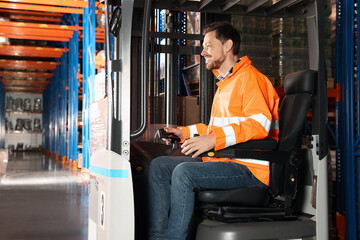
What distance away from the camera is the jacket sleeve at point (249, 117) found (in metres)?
2.38

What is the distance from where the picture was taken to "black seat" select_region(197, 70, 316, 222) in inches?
95.6

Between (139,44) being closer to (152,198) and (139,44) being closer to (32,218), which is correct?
(152,198)

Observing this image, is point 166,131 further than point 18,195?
No

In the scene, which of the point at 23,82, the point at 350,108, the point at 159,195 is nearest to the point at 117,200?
the point at 159,195

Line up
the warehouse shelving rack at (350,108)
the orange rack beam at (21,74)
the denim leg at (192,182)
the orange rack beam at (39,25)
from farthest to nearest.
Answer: the orange rack beam at (21,74)
the orange rack beam at (39,25)
the warehouse shelving rack at (350,108)
the denim leg at (192,182)

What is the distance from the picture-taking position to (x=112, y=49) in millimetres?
2467

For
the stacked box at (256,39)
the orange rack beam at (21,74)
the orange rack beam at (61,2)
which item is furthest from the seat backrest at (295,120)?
the orange rack beam at (21,74)

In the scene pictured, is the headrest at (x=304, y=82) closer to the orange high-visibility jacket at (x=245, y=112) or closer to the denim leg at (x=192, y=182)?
the orange high-visibility jacket at (x=245, y=112)

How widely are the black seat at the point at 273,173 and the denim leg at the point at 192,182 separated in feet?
0.15

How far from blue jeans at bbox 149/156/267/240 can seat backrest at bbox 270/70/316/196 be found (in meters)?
0.10

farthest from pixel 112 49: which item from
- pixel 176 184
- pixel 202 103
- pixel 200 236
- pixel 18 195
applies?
pixel 18 195

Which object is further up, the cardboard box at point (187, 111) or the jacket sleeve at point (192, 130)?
the cardboard box at point (187, 111)

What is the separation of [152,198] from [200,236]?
34 cm

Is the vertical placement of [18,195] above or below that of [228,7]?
below
